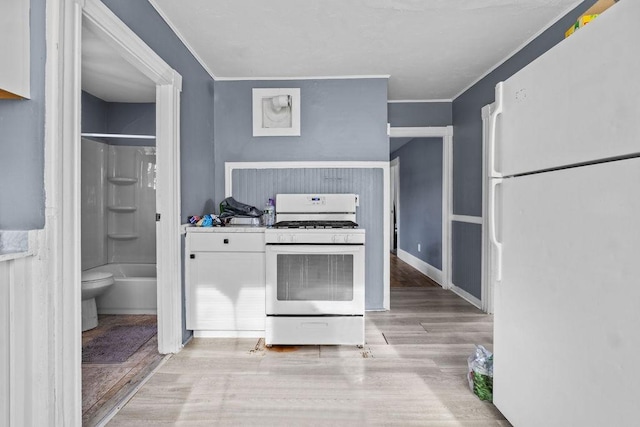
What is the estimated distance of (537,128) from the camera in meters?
1.29

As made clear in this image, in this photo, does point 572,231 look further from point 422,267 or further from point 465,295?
point 422,267

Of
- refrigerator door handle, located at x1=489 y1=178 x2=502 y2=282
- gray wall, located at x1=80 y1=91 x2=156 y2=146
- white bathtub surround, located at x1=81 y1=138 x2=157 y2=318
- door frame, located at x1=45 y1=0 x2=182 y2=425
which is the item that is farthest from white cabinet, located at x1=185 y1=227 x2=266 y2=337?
gray wall, located at x1=80 y1=91 x2=156 y2=146

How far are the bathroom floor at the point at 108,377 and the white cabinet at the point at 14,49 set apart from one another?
1.46 metres

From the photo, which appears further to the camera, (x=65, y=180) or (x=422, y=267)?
(x=422, y=267)

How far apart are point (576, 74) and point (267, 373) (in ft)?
6.80

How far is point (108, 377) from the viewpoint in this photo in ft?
6.56

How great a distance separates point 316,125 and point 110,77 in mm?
1931

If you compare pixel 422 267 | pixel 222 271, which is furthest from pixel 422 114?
pixel 222 271

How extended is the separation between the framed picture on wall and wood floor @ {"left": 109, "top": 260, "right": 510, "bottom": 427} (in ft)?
6.18

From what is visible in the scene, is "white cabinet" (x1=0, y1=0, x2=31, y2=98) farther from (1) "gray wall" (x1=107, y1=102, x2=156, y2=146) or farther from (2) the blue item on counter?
(1) "gray wall" (x1=107, y1=102, x2=156, y2=146)

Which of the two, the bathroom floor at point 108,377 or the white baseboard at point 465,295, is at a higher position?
the white baseboard at point 465,295

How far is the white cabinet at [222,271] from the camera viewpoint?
2512 millimetres

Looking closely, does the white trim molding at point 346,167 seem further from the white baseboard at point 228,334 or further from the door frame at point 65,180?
the door frame at point 65,180

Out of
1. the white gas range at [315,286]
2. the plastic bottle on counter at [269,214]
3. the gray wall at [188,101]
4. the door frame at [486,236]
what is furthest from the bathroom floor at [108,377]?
the door frame at [486,236]
